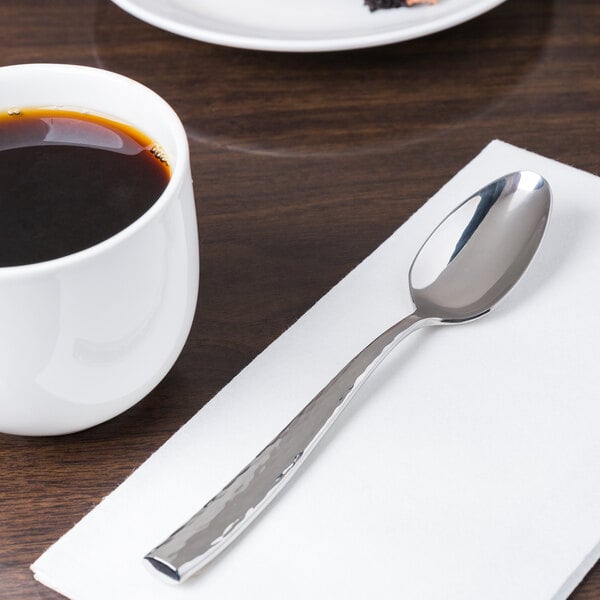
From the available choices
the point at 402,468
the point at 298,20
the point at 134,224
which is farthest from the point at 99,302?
the point at 298,20

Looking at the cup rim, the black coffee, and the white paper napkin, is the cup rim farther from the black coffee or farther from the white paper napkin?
the white paper napkin

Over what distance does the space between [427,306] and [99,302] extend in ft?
0.63

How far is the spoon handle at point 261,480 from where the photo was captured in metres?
0.42

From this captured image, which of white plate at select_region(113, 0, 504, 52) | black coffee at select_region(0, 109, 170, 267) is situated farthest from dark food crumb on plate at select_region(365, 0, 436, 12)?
black coffee at select_region(0, 109, 170, 267)

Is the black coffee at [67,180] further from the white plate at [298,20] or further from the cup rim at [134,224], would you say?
the white plate at [298,20]

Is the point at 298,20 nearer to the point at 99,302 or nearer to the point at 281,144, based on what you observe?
the point at 281,144

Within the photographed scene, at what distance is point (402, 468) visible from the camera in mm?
472

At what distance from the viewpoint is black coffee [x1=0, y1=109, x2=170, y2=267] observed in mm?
452

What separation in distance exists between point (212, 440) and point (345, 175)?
0.84ft

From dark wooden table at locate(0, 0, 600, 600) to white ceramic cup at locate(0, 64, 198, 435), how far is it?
0.04m

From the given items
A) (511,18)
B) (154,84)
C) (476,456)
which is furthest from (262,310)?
(511,18)

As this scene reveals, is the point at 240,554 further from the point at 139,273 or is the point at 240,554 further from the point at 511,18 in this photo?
the point at 511,18

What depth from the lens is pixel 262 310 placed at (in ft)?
1.91

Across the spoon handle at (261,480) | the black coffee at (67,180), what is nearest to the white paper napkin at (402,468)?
the spoon handle at (261,480)
